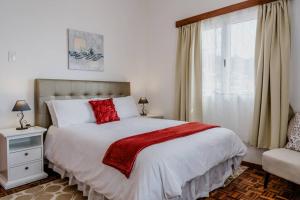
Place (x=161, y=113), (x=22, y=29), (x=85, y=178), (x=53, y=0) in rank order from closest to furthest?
1. (x=85, y=178)
2. (x=22, y=29)
3. (x=53, y=0)
4. (x=161, y=113)

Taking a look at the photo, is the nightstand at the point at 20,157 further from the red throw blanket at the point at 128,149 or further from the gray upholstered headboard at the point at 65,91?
the red throw blanket at the point at 128,149

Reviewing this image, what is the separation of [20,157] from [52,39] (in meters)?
1.64

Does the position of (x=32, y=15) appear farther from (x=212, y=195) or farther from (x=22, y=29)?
(x=212, y=195)

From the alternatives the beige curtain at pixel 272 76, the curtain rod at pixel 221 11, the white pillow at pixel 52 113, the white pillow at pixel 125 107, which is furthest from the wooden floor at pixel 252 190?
the curtain rod at pixel 221 11

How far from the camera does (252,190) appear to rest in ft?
7.79

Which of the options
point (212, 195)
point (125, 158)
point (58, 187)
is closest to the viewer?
point (125, 158)

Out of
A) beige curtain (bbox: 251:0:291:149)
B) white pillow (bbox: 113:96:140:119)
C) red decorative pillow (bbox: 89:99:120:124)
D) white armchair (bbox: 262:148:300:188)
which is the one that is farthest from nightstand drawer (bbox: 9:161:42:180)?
beige curtain (bbox: 251:0:291:149)

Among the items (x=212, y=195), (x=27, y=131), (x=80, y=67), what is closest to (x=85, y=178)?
(x=27, y=131)

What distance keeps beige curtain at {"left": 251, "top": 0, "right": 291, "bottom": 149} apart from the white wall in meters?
2.25

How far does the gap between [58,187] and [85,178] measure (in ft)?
1.98

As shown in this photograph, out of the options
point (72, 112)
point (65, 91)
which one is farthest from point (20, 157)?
point (65, 91)

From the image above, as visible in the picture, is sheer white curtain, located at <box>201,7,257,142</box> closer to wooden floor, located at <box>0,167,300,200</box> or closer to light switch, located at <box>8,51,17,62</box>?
wooden floor, located at <box>0,167,300,200</box>

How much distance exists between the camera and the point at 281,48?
8.70 ft

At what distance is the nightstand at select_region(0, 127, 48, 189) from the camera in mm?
2398
